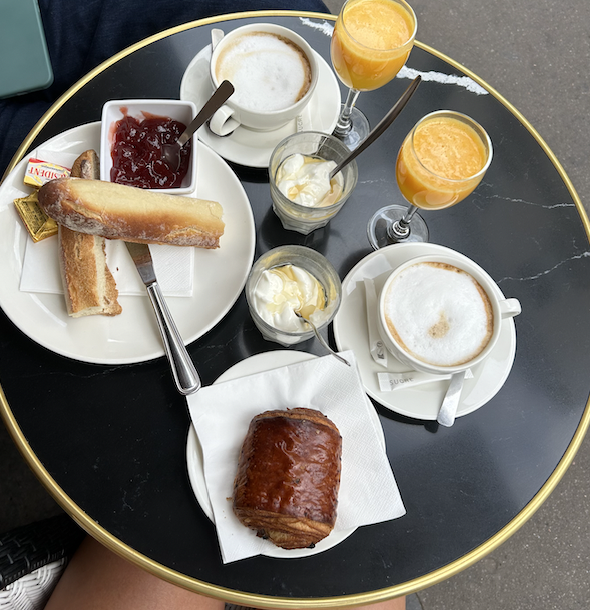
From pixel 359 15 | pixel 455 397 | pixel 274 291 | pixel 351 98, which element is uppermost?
pixel 359 15

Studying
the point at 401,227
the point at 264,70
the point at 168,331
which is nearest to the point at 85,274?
the point at 168,331

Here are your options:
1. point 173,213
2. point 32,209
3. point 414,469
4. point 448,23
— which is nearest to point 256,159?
point 173,213

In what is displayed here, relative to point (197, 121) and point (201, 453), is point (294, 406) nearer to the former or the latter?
point (201, 453)

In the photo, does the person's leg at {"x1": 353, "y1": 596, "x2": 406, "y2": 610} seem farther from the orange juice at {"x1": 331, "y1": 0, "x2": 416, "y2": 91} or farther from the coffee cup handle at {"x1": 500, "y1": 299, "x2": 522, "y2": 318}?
the orange juice at {"x1": 331, "y1": 0, "x2": 416, "y2": 91}

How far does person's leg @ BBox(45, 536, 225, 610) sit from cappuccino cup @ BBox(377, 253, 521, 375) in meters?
0.77

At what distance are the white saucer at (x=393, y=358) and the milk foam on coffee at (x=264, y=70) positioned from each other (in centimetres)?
43

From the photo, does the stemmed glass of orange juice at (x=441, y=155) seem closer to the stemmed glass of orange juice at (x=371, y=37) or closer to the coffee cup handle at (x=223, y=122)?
the stemmed glass of orange juice at (x=371, y=37)

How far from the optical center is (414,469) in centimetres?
109

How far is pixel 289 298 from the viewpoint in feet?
3.53

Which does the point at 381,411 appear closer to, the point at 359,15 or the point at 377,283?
the point at 377,283

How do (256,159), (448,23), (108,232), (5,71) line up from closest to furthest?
1. (108,232)
2. (256,159)
3. (5,71)
4. (448,23)

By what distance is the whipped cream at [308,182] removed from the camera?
1.14 metres

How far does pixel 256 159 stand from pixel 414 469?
31.0 inches

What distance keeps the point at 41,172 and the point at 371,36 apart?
0.79 m
